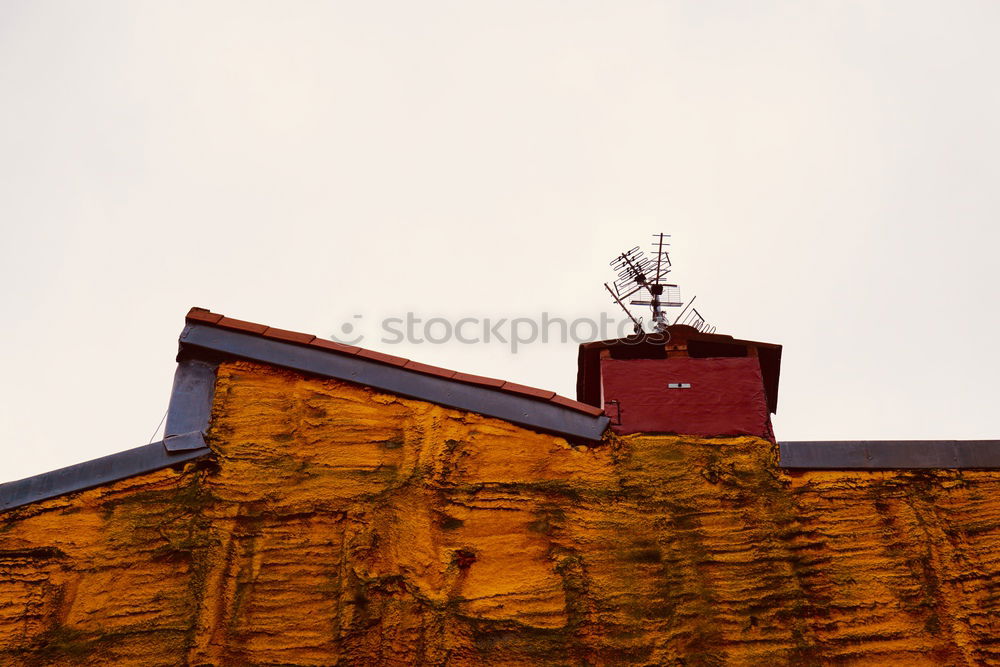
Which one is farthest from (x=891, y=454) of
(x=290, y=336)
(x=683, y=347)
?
(x=290, y=336)

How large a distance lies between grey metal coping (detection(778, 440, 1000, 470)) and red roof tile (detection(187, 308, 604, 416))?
5.82ft

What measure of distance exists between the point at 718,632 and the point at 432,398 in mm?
3010

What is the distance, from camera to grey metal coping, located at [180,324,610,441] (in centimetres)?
903

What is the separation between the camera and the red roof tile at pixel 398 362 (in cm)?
912

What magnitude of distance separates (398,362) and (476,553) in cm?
187

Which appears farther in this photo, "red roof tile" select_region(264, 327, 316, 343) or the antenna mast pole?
the antenna mast pole

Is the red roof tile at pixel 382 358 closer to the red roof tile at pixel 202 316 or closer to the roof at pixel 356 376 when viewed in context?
the roof at pixel 356 376

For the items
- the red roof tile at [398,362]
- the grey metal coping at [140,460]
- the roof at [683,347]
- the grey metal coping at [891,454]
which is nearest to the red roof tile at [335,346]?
the red roof tile at [398,362]

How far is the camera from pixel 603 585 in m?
8.13

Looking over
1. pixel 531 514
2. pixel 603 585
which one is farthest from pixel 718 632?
pixel 531 514

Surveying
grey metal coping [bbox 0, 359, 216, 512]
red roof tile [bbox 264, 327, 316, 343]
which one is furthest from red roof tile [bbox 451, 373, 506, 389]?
grey metal coping [bbox 0, 359, 216, 512]

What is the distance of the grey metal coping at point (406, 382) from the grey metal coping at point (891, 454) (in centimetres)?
171

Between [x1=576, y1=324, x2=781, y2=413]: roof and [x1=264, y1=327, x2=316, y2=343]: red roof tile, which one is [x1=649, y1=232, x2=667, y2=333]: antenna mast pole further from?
[x1=264, y1=327, x2=316, y2=343]: red roof tile

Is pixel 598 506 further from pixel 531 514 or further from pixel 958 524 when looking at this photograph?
pixel 958 524
